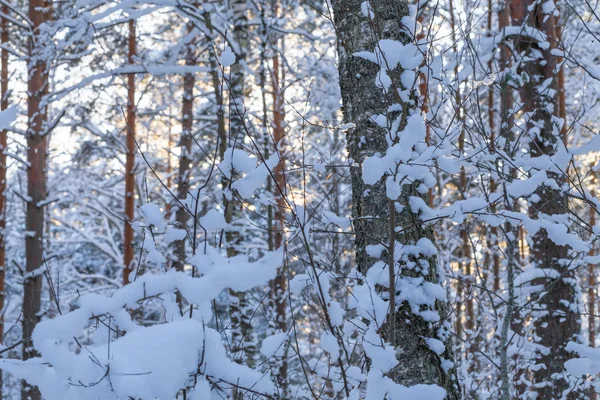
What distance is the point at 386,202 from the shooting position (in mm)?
2600

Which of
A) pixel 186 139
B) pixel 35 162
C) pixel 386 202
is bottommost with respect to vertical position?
pixel 386 202

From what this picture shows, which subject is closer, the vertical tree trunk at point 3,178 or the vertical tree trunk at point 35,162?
the vertical tree trunk at point 35,162

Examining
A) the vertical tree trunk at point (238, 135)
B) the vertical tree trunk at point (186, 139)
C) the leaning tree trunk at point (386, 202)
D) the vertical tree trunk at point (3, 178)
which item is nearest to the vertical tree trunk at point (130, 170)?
the vertical tree trunk at point (186, 139)

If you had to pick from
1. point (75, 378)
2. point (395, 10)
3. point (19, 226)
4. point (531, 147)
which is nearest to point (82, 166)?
point (19, 226)

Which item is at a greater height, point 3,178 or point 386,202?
point 3,178

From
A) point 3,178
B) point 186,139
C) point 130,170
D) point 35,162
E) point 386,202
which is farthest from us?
point 3,178

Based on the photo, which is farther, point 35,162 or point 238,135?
point 35,162

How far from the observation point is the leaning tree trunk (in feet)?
7.95

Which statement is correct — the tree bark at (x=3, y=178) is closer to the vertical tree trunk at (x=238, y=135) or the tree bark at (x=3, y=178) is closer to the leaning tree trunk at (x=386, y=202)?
the vertical tree trunk at (x=238, y=135)

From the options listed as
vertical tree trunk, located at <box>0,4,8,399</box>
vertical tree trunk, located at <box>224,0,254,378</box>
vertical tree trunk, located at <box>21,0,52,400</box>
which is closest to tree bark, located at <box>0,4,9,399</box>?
vertical tree trunk, located at <box>0,4,8,399</box>

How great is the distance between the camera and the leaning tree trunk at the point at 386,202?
242 centimetres

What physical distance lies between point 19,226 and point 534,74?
1594 cm

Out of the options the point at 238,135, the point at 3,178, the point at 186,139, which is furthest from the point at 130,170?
the point at 238,135

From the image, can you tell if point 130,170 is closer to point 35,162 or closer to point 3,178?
point 35,162
